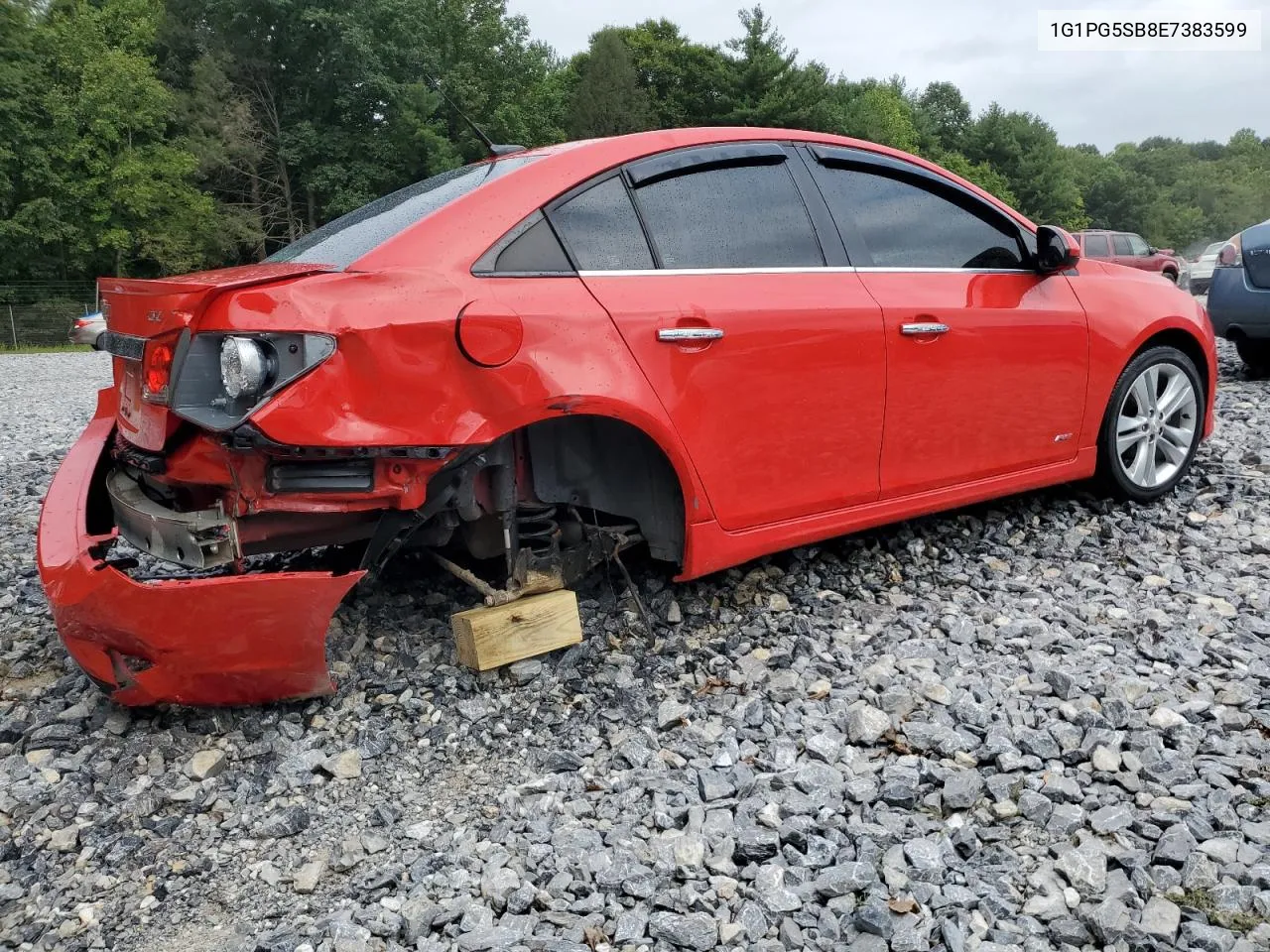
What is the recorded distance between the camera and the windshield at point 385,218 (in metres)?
2.89

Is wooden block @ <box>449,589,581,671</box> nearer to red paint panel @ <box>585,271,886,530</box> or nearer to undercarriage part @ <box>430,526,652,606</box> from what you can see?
undercarriage part @ <box>430,526,652,606</box>

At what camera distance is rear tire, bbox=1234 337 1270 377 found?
26.4ft

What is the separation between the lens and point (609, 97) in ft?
156

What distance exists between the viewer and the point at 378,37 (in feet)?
144

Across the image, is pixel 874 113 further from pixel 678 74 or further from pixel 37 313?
pixel 37 313

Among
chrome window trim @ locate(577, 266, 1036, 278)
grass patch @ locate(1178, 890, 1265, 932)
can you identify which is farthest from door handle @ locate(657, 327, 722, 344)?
grass patch @ locate(1178, 890, 1265, 932)

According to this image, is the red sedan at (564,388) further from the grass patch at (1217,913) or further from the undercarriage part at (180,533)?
the grass patch at (1217,913)

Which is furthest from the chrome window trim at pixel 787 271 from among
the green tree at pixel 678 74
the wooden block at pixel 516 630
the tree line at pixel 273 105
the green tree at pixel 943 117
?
the green tree at pixel 943 117

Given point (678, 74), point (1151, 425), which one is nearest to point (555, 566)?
point (1151, 425)

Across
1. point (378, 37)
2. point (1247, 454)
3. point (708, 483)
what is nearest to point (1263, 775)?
point (708, 483)

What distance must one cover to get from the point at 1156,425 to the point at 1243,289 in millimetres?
3875

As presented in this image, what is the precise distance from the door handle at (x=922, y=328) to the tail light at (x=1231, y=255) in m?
5.34

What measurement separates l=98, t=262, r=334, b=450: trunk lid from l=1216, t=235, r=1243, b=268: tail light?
7.44 metres

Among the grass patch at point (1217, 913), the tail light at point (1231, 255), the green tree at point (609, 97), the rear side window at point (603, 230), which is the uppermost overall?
the green tree at point (609, 97)
